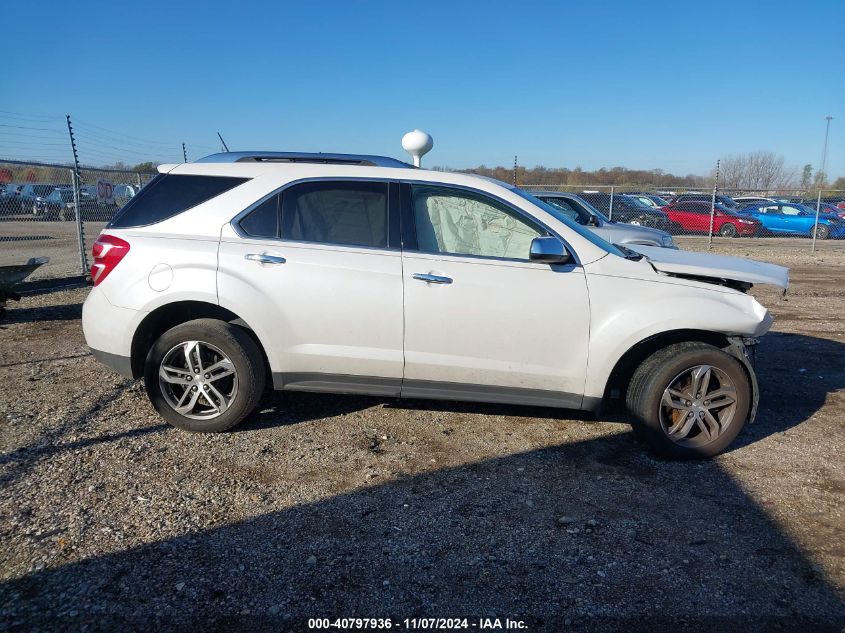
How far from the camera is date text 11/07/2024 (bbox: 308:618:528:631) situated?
8.61 ft

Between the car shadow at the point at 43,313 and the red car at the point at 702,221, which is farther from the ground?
the red car at the point at 702,221

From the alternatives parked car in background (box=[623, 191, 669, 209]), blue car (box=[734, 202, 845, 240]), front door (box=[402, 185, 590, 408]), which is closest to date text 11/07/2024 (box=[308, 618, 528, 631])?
front door (box=[402, 185, 590, 408])

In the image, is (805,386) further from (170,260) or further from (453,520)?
(170,260)

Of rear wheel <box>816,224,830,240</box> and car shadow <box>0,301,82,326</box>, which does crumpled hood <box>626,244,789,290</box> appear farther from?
rear wheel <box>816,224,830,240</box>

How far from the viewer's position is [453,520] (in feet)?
11.3

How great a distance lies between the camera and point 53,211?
72.6ft

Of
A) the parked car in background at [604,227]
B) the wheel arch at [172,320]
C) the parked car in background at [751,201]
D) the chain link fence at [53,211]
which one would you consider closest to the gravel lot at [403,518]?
the wheel arch at [172,320]

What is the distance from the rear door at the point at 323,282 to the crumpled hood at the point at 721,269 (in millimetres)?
1841

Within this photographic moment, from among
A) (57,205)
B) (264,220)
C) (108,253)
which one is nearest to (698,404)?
(264,220)

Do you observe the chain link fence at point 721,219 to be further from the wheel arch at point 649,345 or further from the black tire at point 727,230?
the wheel arch at point 649,345

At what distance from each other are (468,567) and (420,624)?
18.1 inches

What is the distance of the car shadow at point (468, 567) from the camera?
2.70 meters

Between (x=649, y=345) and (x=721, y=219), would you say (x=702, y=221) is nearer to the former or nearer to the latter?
(x=721, y=219)

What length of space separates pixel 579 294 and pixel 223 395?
2481 mm
